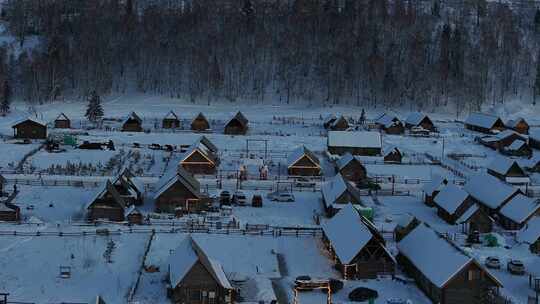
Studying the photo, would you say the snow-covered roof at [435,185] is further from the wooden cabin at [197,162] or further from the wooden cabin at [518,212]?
the wooden cabin at [197,162]

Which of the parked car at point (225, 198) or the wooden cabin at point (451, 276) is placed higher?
the parked car at point (225, 198)

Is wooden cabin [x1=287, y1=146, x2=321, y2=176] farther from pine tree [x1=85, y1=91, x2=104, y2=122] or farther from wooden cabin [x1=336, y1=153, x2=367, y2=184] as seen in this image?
pine tree [x1=85, y1=91, x2=104, y2=122]

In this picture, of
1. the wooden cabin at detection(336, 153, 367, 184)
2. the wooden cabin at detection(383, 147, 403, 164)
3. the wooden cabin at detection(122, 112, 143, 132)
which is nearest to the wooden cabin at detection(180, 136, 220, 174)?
the wooden cabin at detection(336, 153, 367, 184)

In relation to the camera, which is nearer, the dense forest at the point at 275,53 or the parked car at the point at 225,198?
the parked car at the point at 225,198

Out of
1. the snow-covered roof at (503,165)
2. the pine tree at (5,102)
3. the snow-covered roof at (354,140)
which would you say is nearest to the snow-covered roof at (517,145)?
the snow-covered roof at (503,165)

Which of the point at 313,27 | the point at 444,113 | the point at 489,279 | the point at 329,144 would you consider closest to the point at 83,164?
the point at 329,144

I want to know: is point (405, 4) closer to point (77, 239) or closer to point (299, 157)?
point (299, 157)

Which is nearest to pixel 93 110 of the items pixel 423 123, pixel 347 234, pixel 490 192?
pixel 423 123

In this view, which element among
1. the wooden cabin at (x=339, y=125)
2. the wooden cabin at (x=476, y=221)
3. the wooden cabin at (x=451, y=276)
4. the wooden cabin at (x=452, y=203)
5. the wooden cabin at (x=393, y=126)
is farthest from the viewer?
the wooden cabin at (x=393, y=126)
